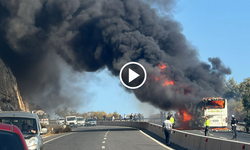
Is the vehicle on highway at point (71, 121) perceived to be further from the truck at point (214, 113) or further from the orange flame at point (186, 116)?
the truck at point (214, 113)

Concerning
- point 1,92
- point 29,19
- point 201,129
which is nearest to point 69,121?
point 1,92

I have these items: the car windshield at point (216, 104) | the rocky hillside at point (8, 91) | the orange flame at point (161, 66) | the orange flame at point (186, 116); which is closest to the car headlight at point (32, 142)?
the car windshield at point (216, 104)

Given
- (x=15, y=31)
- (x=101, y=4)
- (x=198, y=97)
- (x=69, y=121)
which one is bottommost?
(x=69, y=121)

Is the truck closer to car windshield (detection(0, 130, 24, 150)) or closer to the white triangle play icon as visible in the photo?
the white triangle play icon

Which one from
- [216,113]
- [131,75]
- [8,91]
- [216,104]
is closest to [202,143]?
[216,113]

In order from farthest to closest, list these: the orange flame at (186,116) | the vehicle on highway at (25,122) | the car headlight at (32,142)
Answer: the orange flame at (186,116) < the vehicle on highway at (25,122) < the car headlight at (32,142)

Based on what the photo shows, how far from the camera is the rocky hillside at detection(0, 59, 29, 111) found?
44.2 metres

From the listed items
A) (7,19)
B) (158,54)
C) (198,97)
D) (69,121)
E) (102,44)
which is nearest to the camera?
(198,97)

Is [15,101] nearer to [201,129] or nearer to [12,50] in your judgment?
[12,50]

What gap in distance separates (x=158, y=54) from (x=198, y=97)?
7.36 metres

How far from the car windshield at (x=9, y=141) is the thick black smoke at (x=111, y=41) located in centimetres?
3373

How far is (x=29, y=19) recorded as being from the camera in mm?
46781
